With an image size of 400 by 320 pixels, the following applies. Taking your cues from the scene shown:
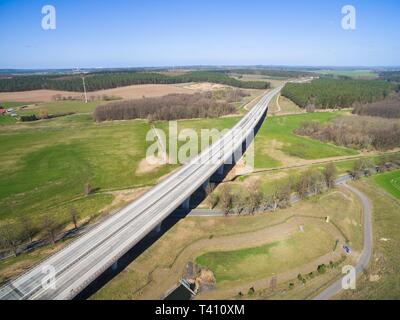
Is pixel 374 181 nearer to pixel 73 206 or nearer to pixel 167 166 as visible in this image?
pixel 167 166

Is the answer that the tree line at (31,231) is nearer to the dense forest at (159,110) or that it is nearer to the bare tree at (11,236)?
the bare tree at (11,236)

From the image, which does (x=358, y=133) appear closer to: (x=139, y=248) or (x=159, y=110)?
(x=159, y=110)

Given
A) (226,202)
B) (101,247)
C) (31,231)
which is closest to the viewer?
(101,247)

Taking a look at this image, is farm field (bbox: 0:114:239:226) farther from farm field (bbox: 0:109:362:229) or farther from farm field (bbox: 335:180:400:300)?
farm field (bbox: 335:180:400:300)

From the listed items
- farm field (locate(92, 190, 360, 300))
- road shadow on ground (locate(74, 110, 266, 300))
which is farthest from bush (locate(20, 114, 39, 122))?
farm field (locate(92, 190, 360, 300))

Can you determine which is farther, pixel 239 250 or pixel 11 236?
pixel 11 236

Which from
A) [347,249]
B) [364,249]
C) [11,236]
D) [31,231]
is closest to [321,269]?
[347,249]

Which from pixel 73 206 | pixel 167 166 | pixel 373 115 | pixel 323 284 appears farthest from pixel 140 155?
pixel 373 115
